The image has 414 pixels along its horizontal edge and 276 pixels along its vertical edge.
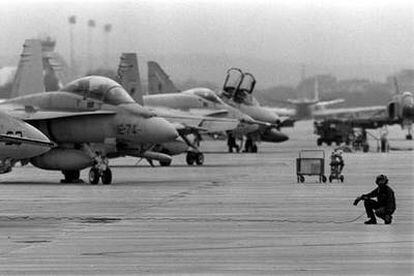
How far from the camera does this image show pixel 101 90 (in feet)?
117

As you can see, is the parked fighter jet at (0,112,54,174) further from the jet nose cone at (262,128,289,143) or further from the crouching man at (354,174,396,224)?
the jet nose cone at (262,128,289,143)

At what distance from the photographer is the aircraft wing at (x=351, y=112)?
124 m

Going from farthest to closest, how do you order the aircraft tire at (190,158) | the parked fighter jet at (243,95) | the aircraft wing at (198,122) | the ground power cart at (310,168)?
the parked fighter jet at (243,95), the aircraft tire at (190,158), the aircraft wing at (198,122), the ground power cart at (310,168)

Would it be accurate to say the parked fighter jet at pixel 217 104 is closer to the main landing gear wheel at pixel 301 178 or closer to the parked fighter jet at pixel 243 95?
the parked fighter jet at pixel 243 95

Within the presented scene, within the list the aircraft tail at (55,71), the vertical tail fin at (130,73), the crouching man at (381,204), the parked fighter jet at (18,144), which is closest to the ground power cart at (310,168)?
the vertical tail fin at (130,73)

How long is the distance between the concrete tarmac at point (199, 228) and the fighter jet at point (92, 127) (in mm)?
690

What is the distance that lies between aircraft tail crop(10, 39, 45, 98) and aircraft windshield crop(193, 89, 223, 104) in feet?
50.1

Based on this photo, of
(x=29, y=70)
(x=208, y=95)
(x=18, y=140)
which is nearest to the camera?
(x=18, y=140)

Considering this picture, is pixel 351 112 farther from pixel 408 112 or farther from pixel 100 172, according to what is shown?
pixel 100 172

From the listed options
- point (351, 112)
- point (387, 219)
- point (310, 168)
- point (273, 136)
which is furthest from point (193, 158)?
point (351, 112)

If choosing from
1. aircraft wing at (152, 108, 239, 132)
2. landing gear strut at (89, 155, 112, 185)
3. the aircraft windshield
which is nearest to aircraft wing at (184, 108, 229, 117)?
the aircraft windshield

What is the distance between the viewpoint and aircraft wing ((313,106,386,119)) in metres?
124

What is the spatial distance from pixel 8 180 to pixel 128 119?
14.9 ft

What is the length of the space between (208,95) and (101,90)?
22418mm
